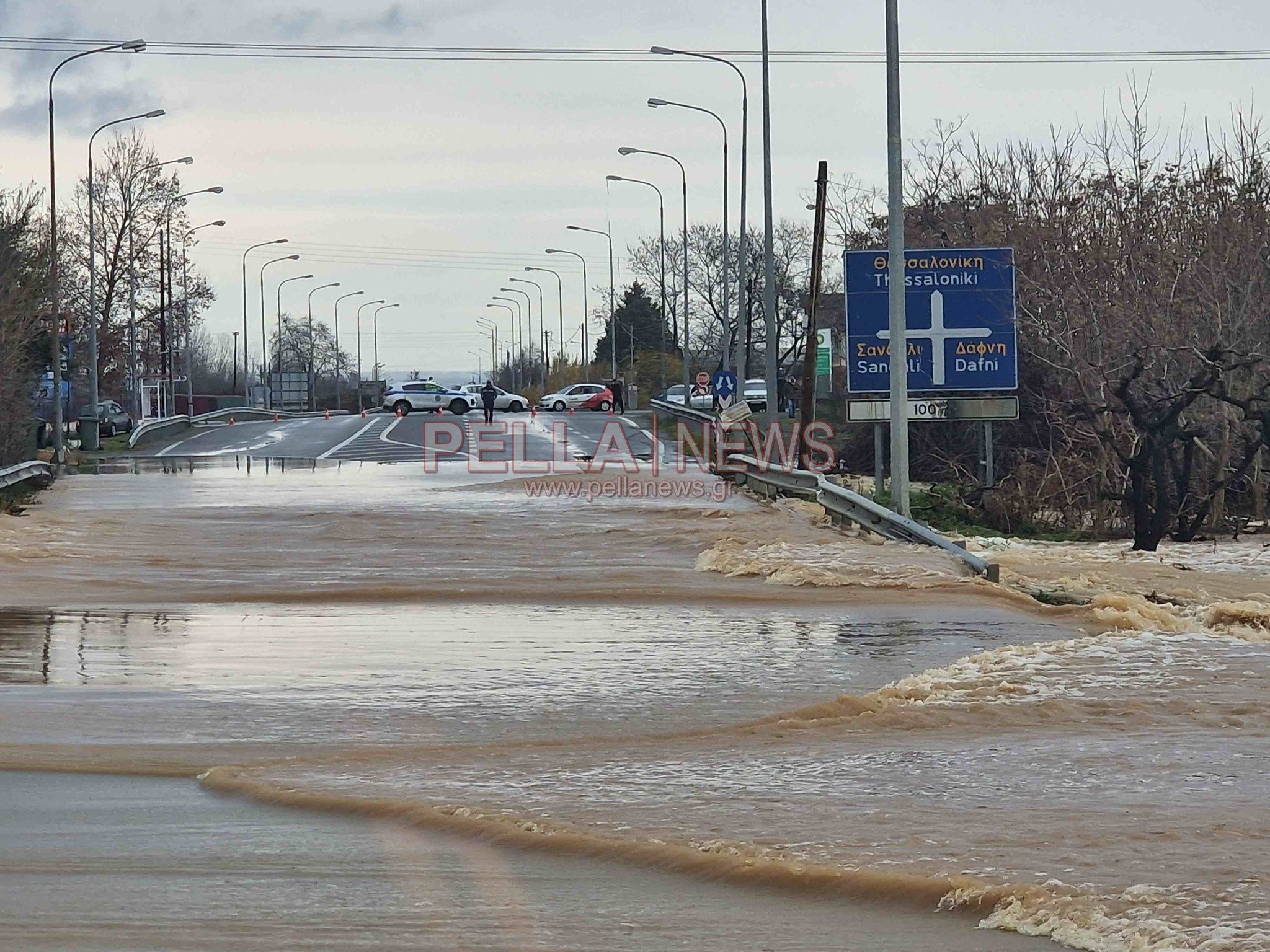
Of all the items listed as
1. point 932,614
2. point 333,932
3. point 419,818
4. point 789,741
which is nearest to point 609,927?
point 333,932

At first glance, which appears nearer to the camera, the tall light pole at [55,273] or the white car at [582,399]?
the tall light pole at [55,273]

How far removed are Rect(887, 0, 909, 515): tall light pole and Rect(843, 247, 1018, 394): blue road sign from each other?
555cm

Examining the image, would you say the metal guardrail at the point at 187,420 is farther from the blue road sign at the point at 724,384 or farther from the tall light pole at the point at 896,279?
the tall light pole at the point at 896,279

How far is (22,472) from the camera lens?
27406 mm

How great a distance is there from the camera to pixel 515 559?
18672 millimetres

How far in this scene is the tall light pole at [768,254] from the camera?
38906 millimetres

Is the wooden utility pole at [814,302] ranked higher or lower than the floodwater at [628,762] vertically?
higher

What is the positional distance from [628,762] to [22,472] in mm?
21073

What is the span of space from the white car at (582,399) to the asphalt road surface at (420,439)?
18087 millimetres

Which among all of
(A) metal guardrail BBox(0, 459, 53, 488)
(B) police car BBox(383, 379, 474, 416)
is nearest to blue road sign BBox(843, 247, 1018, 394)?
(A) metal guardrail BBox(0, 459, 53, 488)

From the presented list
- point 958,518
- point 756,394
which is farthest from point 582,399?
point 958,518

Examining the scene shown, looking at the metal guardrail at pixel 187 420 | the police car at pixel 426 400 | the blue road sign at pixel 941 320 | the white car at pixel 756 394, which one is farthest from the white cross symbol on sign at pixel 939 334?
the police car at pixel 426 400

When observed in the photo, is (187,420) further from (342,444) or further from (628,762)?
(628,762)

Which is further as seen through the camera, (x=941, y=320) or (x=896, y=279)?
(x=941, y=320)
